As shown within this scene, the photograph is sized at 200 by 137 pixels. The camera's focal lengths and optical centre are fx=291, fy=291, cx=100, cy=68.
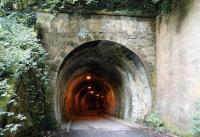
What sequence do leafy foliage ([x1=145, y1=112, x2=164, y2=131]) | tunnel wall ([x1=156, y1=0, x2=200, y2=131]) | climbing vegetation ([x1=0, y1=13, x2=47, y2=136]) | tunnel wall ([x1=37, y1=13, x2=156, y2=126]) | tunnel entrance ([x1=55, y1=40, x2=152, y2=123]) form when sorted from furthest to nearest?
tunnel entrance ([x1=55, y1=40, x2=152, y2=123]) → tunnel wall ([x1=37, y1=13, x2=156, y2=126]) → leafy foliage ([x1=145, y1=112, x2=164, y2=131]) → tunnel wall ([x1=156, y1=0, x2=200, y2=131]) → climbing vegetation ([x1=0, y1=13, x2=47, y2=136])

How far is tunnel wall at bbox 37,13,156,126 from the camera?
37.8ft

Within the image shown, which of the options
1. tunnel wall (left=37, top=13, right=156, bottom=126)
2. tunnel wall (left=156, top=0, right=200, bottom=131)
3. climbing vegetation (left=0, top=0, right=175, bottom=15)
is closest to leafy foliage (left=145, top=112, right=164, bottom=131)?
tunnel wall (left=156, top=0, right=200, bottom=131)

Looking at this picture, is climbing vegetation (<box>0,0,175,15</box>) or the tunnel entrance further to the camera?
the tunnel entrance

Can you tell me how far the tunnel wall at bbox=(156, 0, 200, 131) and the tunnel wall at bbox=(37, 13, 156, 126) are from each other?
480 mm

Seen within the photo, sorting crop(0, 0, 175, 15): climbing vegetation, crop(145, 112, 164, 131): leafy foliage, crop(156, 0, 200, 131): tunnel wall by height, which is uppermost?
crop(0, 0, 175, 15): climbing vegetation

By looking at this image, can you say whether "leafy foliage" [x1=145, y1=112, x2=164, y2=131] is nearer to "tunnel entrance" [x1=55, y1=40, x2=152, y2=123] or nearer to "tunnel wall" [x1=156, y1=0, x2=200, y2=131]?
"tunnel wall" [x1=156, y1=0, x2=200, y2=131]

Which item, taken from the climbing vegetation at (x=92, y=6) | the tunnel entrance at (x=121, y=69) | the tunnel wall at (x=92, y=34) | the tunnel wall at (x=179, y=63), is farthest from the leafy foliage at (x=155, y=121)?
the climbing vegetation at (x=92, y=6)

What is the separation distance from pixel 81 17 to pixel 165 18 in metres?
3.35

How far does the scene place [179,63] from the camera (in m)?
9.91

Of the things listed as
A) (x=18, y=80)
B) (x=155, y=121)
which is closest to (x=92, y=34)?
(x=155, y=121)

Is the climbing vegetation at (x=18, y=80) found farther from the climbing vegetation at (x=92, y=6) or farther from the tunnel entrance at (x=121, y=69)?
the tunnel entrance at (x=121, y=69)

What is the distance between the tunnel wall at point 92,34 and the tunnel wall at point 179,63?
480 millimetres

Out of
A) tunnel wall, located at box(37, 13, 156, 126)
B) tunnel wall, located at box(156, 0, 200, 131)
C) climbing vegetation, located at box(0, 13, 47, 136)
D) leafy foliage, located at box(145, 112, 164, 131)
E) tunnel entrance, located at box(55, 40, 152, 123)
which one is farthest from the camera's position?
tunnel entrance, located at box(55, 40, 152, 123)

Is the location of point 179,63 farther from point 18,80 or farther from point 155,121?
point 18,80
